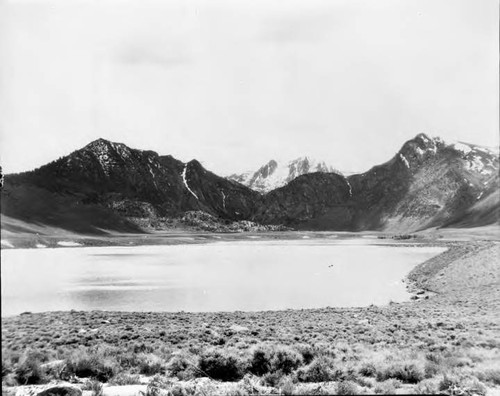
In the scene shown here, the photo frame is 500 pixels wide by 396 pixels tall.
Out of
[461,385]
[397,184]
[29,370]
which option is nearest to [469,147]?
[397,184]

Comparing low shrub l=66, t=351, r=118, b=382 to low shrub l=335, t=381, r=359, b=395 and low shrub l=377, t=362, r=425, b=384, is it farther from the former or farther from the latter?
low shrub l=377, t=362, r=425, b=384

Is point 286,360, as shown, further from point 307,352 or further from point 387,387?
point 387,387

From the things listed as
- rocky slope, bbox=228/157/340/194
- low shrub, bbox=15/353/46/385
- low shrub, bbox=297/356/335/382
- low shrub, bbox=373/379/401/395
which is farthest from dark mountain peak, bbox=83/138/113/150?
low shrub, bbox=373/379/401/395

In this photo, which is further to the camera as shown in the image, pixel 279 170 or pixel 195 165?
pixel 279 170

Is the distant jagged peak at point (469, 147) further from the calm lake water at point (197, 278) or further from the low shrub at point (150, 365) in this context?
the low shrub at point (150, 365)

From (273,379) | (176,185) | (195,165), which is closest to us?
(273,379)
